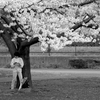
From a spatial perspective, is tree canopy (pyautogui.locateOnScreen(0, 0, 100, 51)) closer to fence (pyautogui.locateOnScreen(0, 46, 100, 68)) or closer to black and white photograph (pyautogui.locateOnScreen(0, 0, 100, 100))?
black and white photograph (pyautogui.locateOnScreen(0, 0, 100, 100))

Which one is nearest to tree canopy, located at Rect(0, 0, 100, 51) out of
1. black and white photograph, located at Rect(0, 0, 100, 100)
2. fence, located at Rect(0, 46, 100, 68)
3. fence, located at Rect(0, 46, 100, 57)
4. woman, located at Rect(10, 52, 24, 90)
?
black and white photograph, located at Rect(0, 0, 100, 100)

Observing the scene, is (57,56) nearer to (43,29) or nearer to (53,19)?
(53,19)

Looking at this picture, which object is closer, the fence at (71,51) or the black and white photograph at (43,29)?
the black and white photograph at (43,29)

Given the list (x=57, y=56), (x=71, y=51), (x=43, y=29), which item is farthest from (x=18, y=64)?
(x=71, y=51)

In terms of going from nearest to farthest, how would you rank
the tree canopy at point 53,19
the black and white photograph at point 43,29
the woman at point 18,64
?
the tree canopy at point 53,19, the black and white photograph at point 43,29, the woman at point 18,64

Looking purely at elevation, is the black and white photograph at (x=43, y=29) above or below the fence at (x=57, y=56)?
above

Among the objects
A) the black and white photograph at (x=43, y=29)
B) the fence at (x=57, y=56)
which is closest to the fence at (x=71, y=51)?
the fence at (x=57, y=56)

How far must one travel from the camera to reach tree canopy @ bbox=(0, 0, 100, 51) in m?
10.0

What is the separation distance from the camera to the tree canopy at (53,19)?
32.9ft

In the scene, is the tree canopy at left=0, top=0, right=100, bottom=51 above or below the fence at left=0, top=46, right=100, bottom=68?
above

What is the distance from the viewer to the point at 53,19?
34.4ft

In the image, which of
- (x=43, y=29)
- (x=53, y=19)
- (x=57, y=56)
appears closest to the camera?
(x=43, y=29)

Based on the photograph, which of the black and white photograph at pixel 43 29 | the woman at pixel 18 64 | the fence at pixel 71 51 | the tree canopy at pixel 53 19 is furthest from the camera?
the fence at pixel 71 51

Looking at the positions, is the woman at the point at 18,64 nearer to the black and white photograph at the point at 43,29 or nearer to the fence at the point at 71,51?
the black and white photograph at the point at 43,29
